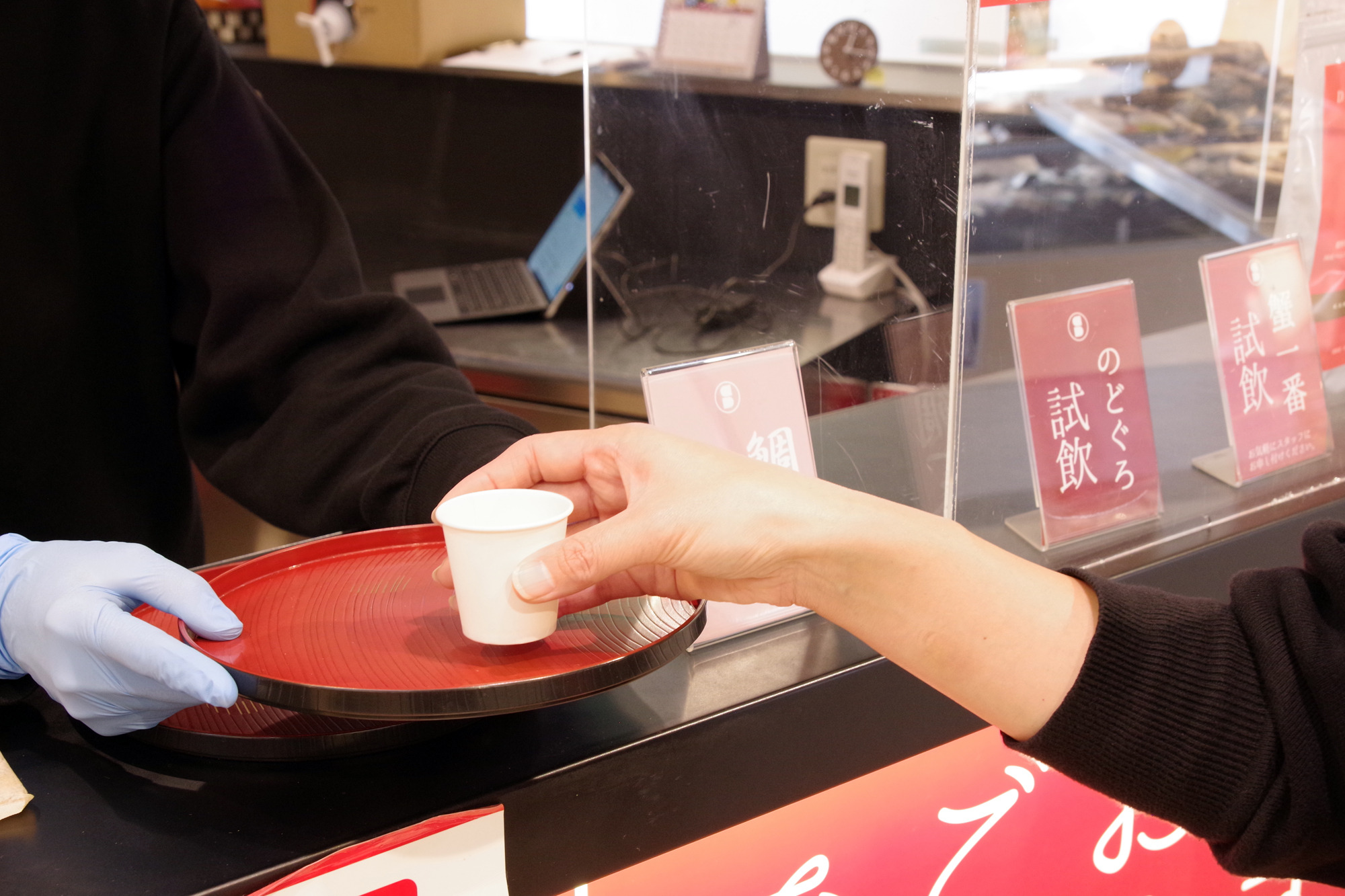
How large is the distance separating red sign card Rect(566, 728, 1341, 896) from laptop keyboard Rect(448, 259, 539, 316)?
1.95 meters

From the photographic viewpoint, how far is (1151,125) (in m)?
1.40

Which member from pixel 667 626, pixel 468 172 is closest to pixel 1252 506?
pixel 667 626

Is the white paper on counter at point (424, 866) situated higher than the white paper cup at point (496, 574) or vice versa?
the white paper cup at point (496, 574)

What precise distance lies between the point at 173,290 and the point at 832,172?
827 millimetres

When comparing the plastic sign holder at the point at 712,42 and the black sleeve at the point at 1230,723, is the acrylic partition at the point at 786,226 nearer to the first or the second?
the plastic sign holder at the point at 712,42

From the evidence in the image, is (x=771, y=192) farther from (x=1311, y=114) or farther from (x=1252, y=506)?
(x=1311, y=114)

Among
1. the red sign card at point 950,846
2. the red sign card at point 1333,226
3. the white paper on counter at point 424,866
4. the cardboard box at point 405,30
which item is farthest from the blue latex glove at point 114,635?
the cardboard box at point 405,30

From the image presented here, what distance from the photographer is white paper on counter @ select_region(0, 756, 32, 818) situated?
0.69m

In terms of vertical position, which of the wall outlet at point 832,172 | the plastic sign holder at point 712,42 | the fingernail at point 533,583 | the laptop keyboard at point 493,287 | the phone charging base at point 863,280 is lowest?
the laptop keyboard at point 493,287

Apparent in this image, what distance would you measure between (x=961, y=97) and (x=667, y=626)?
1.86 feet

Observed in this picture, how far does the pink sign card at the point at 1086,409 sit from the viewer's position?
1129mm

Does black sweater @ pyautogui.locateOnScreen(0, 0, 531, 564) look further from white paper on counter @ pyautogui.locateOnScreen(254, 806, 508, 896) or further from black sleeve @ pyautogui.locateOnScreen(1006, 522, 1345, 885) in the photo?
black sleeve @ pyautogui.locateOnScreen(1006, 522, 1345, 885)

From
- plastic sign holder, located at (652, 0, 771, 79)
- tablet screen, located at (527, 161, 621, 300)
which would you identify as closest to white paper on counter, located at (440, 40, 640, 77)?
tablet screen, located at (527, 161, 621, 300)

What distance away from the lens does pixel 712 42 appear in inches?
59.8
